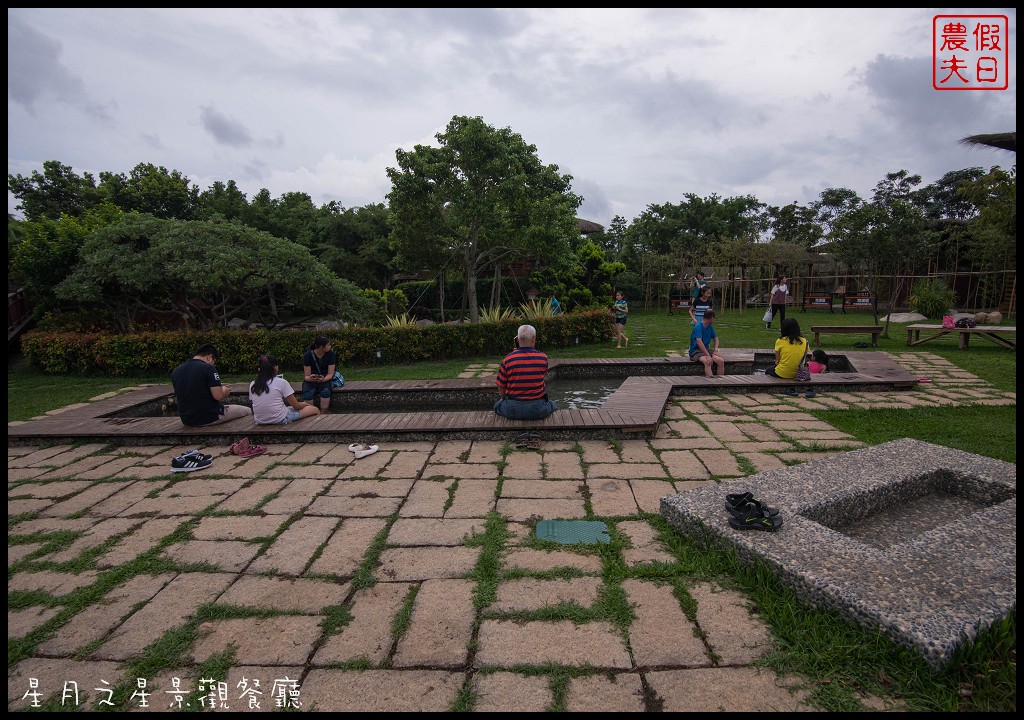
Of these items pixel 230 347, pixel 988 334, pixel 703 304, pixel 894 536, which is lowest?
pixel 894 536

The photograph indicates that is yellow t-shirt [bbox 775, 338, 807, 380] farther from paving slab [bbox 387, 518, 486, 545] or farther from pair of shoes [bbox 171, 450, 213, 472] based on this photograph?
pair of shoes [bbox 171, 450, 213, 472]

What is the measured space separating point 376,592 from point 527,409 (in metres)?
2.63

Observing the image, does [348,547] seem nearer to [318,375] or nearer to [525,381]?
[525,381]

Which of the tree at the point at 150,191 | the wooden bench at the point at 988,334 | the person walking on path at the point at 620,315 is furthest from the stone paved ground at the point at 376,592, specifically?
the tree at the point at 150,191

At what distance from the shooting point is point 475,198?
36.2 ft

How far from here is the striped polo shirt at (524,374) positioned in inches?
191

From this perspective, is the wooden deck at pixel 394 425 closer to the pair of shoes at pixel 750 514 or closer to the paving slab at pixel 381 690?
the pair of shoes at pixel 750 514

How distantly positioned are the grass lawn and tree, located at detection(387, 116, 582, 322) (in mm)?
3070

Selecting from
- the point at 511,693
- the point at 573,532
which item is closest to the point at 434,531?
the point at 573,532

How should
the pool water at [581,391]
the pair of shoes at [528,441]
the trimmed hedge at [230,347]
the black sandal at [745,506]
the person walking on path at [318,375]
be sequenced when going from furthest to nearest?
the trimmed hedge at [230,347], the pool water at [581,391], the person walking on path at [318,375], the pair of shoes at [528,441], the black sandal at [745,506]

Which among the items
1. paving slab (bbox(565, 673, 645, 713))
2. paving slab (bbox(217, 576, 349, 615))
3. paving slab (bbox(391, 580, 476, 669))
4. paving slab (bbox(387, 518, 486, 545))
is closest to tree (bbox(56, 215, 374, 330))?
paving slab (bbox(387, 518, 486, 545))

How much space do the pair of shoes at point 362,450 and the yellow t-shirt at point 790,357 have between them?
16.9 ft

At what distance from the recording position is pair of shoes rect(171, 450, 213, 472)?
416 cm

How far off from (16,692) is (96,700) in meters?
0.35
